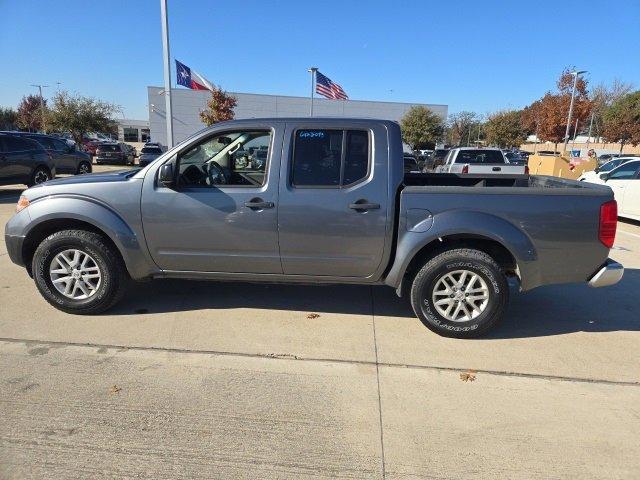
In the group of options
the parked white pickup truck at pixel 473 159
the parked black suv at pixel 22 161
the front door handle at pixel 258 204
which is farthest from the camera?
the parked white pickup truck at pixel 473 159

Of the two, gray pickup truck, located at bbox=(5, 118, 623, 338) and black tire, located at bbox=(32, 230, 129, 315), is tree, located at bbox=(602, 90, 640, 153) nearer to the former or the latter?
gray pickup truck, located at bbox=(5, 118, 623, 338)

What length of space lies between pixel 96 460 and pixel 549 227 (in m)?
3.60

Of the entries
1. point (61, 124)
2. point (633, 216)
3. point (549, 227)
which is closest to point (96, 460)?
point (549, 227)

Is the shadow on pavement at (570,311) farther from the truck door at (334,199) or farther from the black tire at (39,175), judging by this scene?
the black tire at (39,175)

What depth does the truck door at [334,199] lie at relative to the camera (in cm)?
387

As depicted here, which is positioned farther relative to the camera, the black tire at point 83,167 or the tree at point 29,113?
the tree at point 29,113

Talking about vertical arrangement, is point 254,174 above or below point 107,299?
above

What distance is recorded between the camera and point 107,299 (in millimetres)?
4277

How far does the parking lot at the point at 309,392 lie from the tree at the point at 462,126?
2998 inches

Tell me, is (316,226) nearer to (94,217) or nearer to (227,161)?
Answer: (227,161)

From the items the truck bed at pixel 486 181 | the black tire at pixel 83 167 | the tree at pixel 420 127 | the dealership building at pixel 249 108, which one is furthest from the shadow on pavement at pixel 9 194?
the tree at pixel 420 127

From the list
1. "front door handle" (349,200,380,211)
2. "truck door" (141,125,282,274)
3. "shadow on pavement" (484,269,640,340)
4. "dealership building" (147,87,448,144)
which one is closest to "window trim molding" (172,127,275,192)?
→ "truck door" (141,125,282,274)

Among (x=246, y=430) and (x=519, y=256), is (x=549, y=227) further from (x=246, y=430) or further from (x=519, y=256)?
(x=246, y=430)

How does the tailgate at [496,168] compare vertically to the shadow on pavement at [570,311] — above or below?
above
